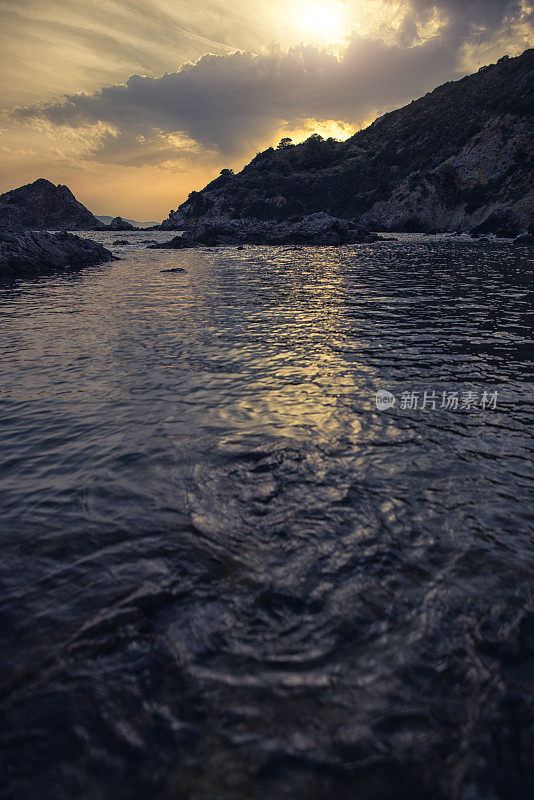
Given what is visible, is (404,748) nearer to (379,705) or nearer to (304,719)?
(379,705)

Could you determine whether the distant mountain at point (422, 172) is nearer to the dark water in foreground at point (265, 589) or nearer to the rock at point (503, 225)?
the rock at point (503, 225)

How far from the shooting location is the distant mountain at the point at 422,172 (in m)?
80.3

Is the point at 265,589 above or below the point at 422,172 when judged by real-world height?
below

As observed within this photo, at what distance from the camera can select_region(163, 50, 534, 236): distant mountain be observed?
8031cm

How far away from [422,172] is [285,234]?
202 ft

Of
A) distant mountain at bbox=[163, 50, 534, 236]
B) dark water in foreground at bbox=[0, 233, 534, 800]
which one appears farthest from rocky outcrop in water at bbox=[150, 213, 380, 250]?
dark water in foreground at bbox=[0, 233, 534, 800]

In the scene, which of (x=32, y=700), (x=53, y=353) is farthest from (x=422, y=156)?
(x=32, y=700)

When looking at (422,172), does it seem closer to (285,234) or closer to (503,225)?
(503,225)

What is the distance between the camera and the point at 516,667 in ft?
9.65

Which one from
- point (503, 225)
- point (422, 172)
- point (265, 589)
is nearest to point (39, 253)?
point (265, 589)

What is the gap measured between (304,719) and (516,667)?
5.48ft

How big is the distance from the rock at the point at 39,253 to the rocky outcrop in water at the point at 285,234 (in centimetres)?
2629

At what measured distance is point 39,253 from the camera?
35.8 meters

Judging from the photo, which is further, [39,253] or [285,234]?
[285,234]
